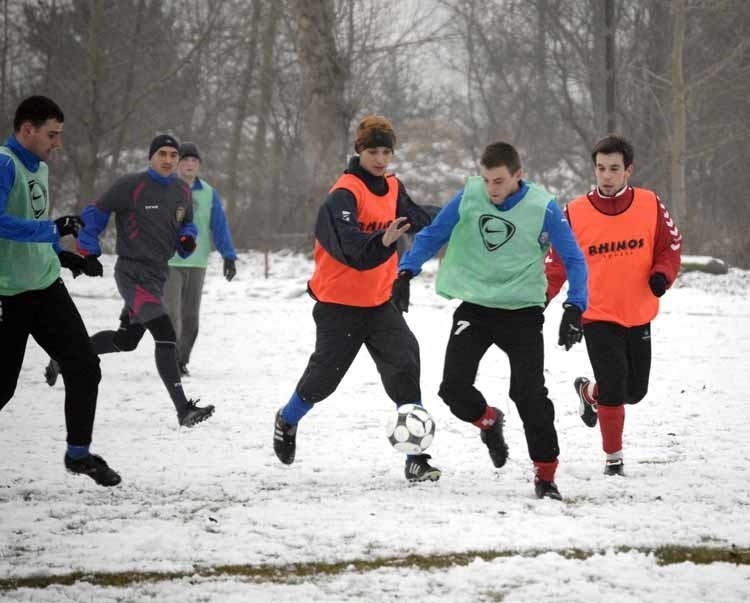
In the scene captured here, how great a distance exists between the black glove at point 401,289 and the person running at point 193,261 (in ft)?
11.5

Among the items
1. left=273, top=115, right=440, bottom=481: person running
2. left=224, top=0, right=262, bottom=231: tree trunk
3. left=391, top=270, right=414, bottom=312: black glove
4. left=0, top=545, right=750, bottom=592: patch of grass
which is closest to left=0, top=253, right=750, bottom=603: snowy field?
left=0, top=545, right=750, bottom=592: patch of grass

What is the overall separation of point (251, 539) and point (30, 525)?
1.01 metres

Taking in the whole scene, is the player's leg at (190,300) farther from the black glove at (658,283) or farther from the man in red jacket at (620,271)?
the black glove at (658,283)

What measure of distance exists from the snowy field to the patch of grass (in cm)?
1

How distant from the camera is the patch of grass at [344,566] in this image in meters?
3.91

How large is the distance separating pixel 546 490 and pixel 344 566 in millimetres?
1428

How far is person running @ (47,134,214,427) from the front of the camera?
724 centimetres

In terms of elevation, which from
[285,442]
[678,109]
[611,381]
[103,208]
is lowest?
[285,442]

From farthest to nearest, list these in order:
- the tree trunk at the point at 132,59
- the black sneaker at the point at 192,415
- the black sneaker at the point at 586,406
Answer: the tree trunk at the point at 132,59, the black sneaker at the point at 192,415, the black sneaker at the point at 586,406

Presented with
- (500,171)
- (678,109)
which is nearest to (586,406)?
(500,171)

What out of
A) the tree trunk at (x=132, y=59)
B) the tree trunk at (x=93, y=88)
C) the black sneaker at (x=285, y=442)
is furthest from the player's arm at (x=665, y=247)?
the tree trunk at (x=132, y=59)

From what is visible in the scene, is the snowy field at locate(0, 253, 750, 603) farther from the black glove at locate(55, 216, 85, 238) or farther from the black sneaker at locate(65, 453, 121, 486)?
the black glove at locate(55, 216, 85, 238)

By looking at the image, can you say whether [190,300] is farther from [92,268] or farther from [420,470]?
[420,470]

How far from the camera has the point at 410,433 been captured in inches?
213
